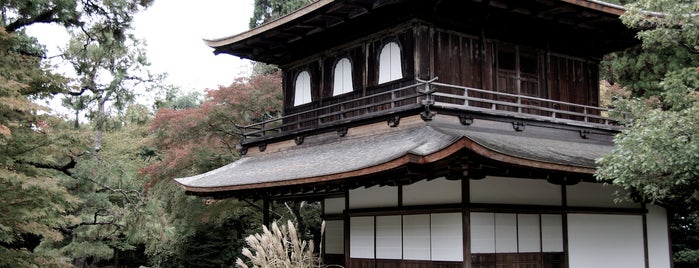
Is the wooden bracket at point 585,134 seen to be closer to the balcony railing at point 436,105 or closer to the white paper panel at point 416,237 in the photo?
the balcony railing at point 436,105

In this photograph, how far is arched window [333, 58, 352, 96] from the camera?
46.6 ft

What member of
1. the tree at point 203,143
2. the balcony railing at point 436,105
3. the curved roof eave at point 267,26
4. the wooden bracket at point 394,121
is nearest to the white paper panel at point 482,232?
the balcony railing at point 436,105

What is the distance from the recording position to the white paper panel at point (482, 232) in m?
10.2

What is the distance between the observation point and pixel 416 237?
11.1 meters

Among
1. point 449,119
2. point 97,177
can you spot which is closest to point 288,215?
point 97,177

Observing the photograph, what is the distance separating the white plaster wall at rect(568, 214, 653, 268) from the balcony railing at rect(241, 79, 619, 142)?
209cm

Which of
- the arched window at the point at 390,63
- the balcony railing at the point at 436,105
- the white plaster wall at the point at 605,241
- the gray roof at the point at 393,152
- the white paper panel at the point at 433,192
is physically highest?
the arched window at the point at 390,63

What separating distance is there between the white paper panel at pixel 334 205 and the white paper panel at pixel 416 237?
124 inches

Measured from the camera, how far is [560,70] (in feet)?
47.1

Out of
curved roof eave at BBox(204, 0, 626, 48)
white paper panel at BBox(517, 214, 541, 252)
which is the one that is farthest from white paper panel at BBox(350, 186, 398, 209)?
curved roof eave at BBox(204, 0, 626, 48)

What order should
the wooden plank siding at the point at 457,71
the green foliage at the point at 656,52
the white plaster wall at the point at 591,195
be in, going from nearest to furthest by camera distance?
the green foliage at the point at 656,52
the white plaster wall at the point at 591,195
the wooden plank siding at the point at 457,71

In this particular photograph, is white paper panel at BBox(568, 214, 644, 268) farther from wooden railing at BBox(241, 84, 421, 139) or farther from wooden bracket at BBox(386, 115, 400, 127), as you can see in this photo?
wooden railing at BBox(241, 84, 421, 139)

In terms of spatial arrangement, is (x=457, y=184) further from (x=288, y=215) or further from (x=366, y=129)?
(x=288, y=215)

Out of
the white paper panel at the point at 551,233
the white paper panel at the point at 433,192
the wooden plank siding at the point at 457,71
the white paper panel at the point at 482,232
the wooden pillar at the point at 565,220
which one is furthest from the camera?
the wooden plank siding at the point at 457,71
